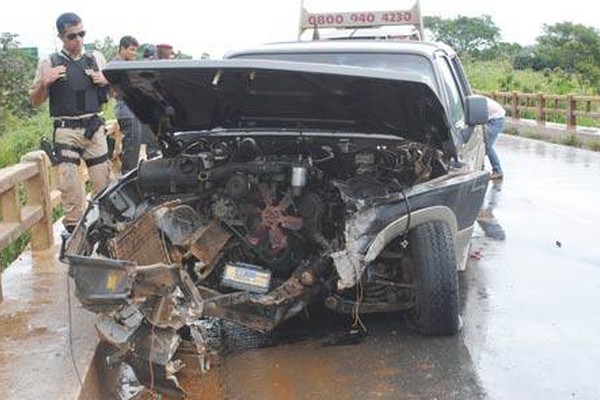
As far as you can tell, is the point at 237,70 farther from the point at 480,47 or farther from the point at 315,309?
the point at 480,47

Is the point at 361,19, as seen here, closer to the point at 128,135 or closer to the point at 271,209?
the point at 128,135

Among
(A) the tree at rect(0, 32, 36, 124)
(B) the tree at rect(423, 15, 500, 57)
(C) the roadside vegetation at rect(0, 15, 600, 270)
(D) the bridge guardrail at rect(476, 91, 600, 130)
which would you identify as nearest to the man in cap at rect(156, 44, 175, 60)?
(C) the roadside vegetation at rect(0, 15, 600, 270)

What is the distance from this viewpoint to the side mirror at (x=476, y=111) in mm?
6215

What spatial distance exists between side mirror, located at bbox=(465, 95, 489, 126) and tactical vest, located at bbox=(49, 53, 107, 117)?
293cm

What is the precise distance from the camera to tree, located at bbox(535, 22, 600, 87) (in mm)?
32188

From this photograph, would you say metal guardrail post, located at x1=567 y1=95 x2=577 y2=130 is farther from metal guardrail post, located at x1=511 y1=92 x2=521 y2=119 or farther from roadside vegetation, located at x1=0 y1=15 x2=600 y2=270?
metal guardrail post, located at x1=511 y1=92 x2=521 y2=119

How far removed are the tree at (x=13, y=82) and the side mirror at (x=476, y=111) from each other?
1769 centimetres

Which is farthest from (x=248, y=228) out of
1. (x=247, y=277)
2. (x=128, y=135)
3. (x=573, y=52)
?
(x=573, y=52)

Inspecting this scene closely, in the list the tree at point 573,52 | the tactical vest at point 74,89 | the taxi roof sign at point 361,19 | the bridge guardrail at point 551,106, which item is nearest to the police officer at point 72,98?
the tactical vest at point 74,89

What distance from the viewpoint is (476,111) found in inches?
245

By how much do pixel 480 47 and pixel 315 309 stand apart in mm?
74133

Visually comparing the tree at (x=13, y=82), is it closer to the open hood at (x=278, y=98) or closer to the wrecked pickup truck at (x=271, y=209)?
the open hood at (x=278, y=98)

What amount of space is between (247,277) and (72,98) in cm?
262

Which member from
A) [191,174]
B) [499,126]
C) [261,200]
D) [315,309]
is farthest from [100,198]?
[499,126]
